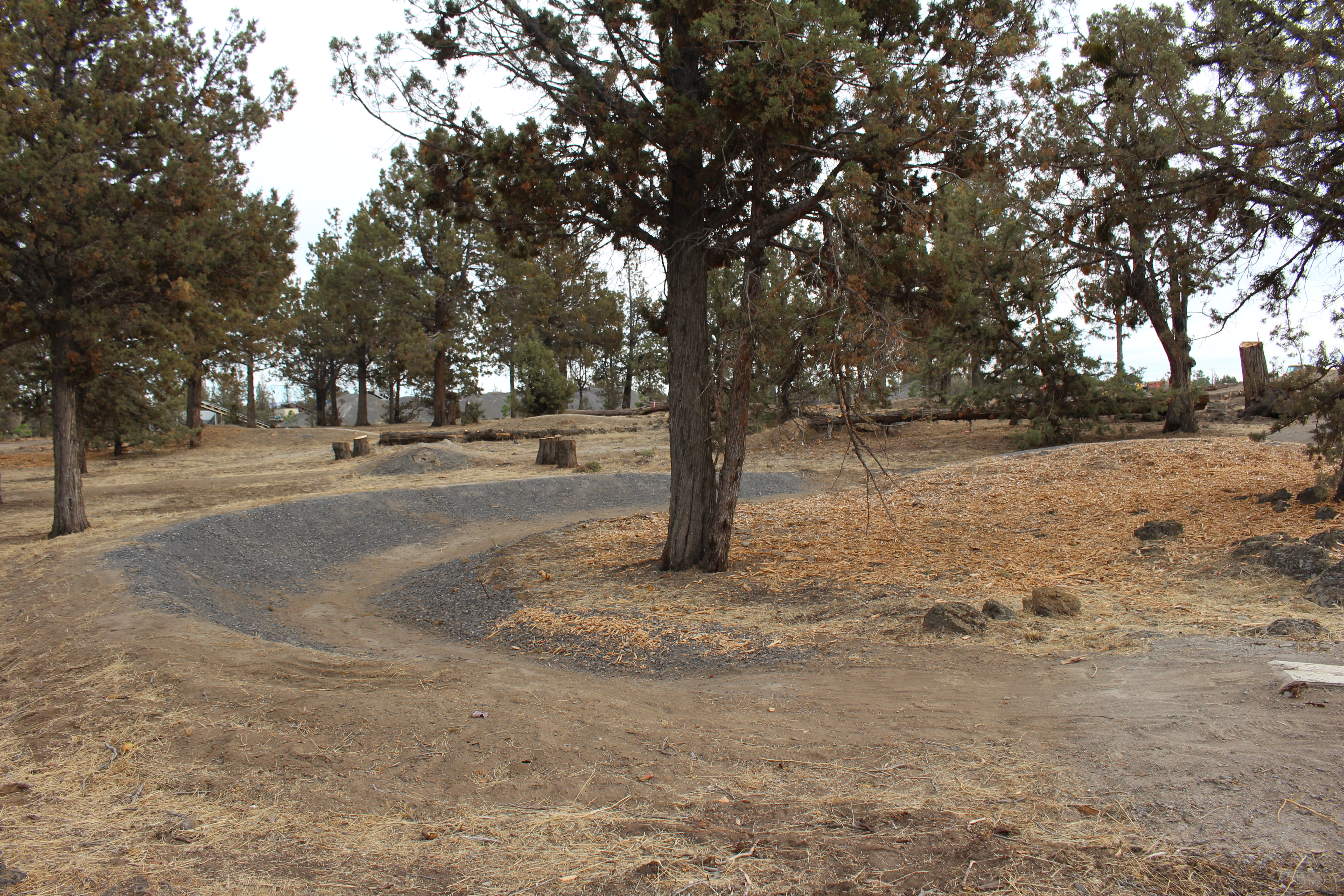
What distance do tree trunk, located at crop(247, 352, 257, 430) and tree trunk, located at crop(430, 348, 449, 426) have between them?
33.3 feet

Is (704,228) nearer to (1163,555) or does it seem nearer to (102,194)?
(1163,555)

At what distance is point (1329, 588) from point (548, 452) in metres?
14.9

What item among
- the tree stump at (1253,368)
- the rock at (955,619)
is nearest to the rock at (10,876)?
the rock at (955,619)

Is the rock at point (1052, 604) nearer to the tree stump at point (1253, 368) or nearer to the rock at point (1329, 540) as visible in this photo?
the rock at point (1329, 540)

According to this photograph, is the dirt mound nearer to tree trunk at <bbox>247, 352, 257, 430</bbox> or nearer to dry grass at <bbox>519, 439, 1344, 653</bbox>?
dry grass at <bbox>519, 439, 1344, 653</bbox>

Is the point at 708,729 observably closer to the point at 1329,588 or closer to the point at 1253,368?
the point at 1329,588

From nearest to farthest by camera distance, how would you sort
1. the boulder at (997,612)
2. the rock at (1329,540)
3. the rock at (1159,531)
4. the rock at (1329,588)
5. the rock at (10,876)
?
the rock at (10,876) → the rock at (1329,588) → the boulder at (997,612) → the rock at (1329,540) → the rock at (1159,531)

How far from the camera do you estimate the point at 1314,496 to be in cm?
825

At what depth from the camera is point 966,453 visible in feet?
61.6

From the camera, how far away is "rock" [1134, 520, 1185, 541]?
8148 millimetres

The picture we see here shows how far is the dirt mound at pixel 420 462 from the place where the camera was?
1739 centimetres

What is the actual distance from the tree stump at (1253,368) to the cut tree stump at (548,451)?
50.7ft

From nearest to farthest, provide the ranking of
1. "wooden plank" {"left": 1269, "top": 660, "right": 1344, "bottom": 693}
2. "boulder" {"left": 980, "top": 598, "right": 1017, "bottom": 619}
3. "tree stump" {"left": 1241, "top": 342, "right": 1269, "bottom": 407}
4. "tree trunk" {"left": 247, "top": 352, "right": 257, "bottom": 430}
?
1. "wooden plank" {"left": 1269, "top": 660, "right": 1344, "bottom": 693}
2. "boulder" {"left": 980, "top": 598, "right": 1017, "bottom": 619}
3. "tree stump" {"left": 1241, "top": 342, "right": 1269, "bottom": 407}
4. "tree trunk" {"left": 247, "top": 352, "right": 257, "bottom": 430}

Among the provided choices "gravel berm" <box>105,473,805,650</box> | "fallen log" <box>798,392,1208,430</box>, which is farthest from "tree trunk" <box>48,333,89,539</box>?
"fallen log" <box>798,392,1208,430</box>
